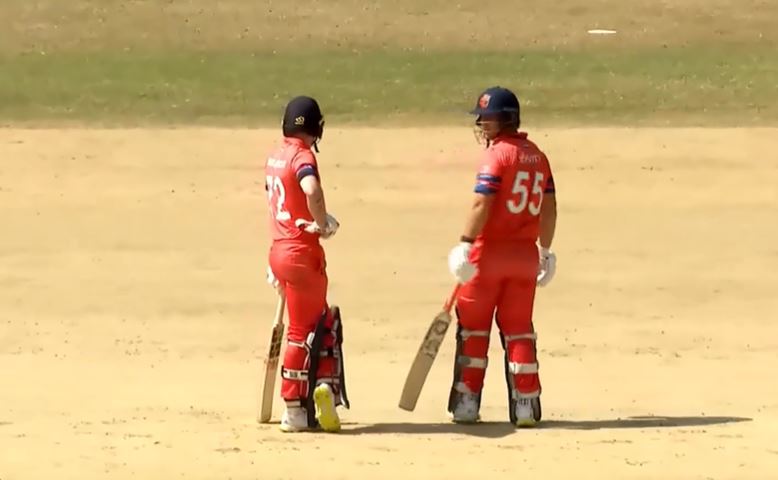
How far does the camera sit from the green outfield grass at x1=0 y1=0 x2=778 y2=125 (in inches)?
942

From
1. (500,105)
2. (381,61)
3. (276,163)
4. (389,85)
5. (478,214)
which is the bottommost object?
(478,214)

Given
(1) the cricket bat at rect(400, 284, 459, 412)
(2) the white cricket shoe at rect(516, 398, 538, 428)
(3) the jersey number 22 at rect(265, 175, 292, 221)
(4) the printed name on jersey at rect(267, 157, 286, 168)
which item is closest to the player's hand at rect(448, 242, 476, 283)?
(1) the cricket bat at rect(400, 284, 459, 412)

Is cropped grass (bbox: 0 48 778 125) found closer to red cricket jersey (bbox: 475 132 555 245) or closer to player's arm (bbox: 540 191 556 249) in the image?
player's arm (bbox: 540 191 556 249)

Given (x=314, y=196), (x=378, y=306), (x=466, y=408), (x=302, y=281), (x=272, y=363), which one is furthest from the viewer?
(x=378, y=306)

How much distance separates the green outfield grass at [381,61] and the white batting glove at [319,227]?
42.9ft

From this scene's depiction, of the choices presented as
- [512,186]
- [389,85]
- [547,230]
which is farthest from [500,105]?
[389,85]

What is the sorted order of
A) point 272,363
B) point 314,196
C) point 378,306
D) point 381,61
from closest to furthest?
point 314,196 < point 272,363 < point 378,306 < point 381,61

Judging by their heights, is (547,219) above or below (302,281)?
above

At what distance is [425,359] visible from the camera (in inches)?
434

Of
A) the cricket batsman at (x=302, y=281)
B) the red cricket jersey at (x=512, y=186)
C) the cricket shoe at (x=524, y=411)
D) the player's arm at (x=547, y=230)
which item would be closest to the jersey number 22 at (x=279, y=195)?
the cricket batsman at (x=302, y=281)

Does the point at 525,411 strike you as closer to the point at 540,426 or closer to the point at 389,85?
the point at 540,426

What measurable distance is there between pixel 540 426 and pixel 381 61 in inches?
637

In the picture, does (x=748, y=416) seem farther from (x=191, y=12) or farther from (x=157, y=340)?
(x=191, y=12)

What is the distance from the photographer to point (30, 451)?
9945mm
